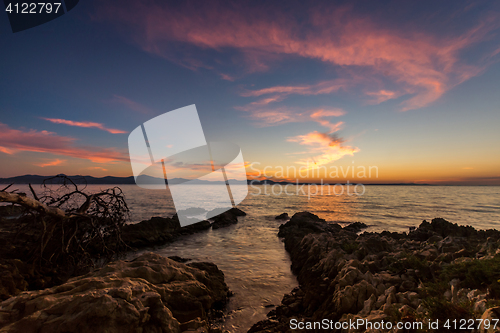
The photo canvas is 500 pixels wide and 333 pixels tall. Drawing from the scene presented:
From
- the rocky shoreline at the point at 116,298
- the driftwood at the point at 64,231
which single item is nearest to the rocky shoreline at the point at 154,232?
the driftwood at the point at 64,231

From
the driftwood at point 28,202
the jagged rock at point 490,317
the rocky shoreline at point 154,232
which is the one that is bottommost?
the rocky shoreline at point 154,232

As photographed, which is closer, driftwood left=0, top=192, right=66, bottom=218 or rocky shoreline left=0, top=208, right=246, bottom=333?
rocky shoreline left=0, top=208, right=246, bottom=333

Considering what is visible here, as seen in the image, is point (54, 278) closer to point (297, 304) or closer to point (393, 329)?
point (297, 304)

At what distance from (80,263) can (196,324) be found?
7.12m

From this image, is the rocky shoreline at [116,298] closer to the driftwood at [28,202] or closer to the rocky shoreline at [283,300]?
the rocky shoreline at [283,300]

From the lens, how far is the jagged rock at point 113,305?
4.57 meters

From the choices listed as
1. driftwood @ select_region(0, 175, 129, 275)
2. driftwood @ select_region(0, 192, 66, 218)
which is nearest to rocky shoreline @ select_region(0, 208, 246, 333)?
driftwood @ select_region(0, 175, 129, 275)

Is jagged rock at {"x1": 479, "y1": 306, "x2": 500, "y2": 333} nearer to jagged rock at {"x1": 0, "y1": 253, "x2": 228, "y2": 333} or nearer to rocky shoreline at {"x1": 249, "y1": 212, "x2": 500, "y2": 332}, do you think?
rocky shoreline at {"x1": 249, "y1": 212, "x2": 500, "y2": 332}

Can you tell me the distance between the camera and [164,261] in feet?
28.4

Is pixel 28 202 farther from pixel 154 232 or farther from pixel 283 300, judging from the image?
pixel 154 232

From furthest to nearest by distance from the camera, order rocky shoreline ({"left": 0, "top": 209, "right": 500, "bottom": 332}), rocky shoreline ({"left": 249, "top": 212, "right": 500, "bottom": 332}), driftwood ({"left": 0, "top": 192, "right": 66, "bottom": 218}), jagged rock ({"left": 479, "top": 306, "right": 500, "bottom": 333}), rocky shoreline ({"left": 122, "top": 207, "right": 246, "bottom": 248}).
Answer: rocky shoreline ({"left": 122, "top": 207, "right": 246, "bottom": 248}) < driftwood ({"left": 0, "top": 192, "right": 66, "bottom": 218}) < rocky shoreline ({"left": 0, "top": 209, "right": 500, "bottom": 332}) < rocky shoreline ({"left": 249, "top": 212, "right": 500, "bottom": 332}) < jagged rock ({"left": 479, "top": 306, "right": 500, "bottom": 333})

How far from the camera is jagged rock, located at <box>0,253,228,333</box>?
457cm

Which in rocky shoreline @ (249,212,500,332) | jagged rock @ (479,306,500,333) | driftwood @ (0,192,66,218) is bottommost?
rocky shoreline @ (249,212,500,332)

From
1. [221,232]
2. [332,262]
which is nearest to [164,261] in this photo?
[332,262]
